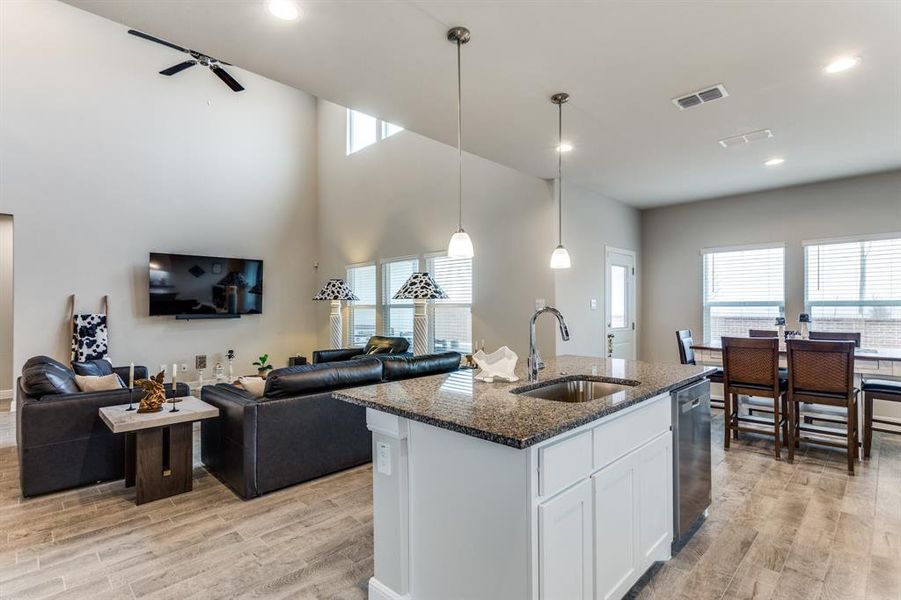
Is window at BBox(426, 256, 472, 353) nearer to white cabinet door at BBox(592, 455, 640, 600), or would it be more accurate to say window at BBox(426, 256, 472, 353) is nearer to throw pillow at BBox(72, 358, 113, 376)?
throw pillow at BBox(72, 358, 113, 376)

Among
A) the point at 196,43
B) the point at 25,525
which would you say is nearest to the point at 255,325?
the point at 25,525

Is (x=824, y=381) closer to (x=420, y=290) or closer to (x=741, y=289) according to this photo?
(x=741, y=289)

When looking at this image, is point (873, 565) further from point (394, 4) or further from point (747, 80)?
point (394, 4)

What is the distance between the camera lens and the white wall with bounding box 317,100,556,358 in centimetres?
534

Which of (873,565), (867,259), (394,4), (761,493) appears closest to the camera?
(394,4)

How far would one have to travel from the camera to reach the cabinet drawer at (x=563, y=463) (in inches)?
60.9

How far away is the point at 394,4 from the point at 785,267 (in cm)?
551

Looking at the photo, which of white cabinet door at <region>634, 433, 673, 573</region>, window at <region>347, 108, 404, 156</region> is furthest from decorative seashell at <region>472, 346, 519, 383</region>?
window at <region>347, 108, 404, 156</region>

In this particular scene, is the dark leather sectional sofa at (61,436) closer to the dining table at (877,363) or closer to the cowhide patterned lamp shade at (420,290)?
the cowhide patterned lamp shade at (420,290)

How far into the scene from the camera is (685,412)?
2541 millimetres

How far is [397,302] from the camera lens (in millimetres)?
7121

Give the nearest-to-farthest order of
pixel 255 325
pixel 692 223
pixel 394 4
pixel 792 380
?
1. pixel 394 4
2. pixel 792 380
3. pixel 692 223
4. pixel 255 325

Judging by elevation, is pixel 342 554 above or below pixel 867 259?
below

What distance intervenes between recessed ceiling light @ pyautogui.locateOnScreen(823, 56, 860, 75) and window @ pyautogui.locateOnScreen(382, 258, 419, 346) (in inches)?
192
